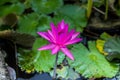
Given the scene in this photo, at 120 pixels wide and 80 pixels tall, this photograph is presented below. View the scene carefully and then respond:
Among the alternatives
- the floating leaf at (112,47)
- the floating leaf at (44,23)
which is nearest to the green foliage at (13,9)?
the floating leaf at (44,23)

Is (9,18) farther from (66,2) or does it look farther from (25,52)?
(66,2)

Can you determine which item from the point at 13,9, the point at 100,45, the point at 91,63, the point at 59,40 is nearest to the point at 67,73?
the point at 91,63

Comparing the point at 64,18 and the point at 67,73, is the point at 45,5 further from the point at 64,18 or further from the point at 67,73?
the point at 67,73

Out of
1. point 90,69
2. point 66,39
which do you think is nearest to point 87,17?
point 90,69

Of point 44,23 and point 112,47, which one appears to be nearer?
point 112,47

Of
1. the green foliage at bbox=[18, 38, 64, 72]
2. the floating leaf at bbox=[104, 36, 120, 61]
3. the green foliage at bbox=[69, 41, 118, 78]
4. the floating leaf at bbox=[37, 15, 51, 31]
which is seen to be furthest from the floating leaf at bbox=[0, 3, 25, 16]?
the floating leaf at bbox=[104, 36, 120, 61]

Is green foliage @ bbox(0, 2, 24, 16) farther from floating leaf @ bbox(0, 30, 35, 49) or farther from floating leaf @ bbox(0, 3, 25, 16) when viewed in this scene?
floating leaf @ bbox(0, 30, 35, 49)
